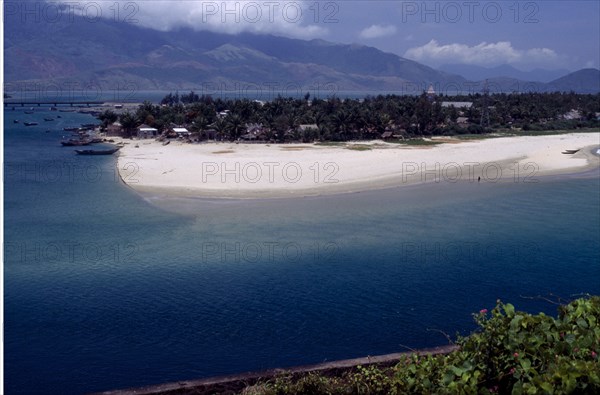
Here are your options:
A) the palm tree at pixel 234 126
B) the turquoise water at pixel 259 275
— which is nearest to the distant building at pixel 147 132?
the palm tree at pixel 234 126

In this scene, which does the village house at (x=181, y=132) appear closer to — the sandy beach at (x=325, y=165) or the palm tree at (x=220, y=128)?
the palm tree at (x=220, y=128)

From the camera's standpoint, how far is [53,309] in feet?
57.2

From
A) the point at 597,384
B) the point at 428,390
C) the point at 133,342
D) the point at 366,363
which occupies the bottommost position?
the point at 133,342

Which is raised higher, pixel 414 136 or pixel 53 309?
pixel 414 136

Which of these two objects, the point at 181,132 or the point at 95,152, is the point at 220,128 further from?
the point at 95,152

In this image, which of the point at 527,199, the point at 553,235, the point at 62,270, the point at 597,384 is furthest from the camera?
the point at 527,199

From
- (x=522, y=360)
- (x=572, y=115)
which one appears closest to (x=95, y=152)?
(x=522, y=360)

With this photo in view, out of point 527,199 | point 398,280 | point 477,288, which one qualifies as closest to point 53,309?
point 398,280

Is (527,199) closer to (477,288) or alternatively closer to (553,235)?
(553,235)

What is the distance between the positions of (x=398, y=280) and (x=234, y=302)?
18.4ft

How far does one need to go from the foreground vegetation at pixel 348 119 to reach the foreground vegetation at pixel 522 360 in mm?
52592

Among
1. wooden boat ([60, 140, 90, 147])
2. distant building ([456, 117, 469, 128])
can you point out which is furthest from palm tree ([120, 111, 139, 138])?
distant building ([456, 117, 469, 128])

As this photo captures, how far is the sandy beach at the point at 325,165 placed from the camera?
34969mm

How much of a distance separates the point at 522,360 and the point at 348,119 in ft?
180
